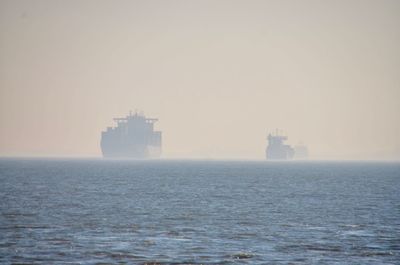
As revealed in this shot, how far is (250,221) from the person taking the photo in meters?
60.9

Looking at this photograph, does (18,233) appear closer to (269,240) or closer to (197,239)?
(197,239)

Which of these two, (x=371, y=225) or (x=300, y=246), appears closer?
(x=300, y=246)

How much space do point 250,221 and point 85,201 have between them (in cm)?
2499

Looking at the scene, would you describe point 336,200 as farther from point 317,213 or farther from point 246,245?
point 246,245

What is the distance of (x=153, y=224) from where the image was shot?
5719 cm

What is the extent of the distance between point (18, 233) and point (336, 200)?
154 feet

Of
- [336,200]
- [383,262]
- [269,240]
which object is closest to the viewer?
[383,262]

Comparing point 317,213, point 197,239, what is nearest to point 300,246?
point 197,239

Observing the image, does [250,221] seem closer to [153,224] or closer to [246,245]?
[153,224]

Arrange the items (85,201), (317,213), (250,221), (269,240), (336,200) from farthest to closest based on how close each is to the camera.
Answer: (336,200)
(85,201)
(317,213)
(250,221)
(269,240)

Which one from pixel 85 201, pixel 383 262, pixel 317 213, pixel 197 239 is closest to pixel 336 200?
pixel 317 213

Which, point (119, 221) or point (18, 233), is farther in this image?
point (119, 221)

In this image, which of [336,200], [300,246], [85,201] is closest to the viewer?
[300,246]

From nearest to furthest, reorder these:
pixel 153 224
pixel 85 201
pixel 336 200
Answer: pixel 153 224
pixel 85 201
pixel 336 200
